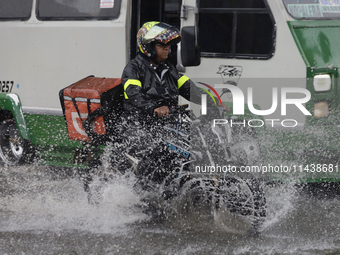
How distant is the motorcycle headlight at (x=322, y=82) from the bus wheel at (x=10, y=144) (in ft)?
14.0

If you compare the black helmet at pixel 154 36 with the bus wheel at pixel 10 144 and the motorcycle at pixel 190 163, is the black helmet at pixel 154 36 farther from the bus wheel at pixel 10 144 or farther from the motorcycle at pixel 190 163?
the bus wheel at pixel 10 144

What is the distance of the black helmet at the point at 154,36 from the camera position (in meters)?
4.26

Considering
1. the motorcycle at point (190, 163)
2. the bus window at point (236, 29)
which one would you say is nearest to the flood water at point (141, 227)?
the motorcycle at point (190, 163)

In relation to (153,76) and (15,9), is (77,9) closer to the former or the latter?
(15,9)

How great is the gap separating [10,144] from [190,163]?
3822 millimetres

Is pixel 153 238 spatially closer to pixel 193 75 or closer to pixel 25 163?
pixel 193 75

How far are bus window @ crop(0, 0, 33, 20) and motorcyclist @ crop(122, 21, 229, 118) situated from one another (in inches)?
103

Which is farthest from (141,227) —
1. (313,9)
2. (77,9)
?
(77,9)

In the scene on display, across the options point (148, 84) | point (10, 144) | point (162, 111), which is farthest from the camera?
point (10, 144)

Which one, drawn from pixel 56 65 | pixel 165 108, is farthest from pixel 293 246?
pixel 56 65

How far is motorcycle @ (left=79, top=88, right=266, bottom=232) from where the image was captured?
405 centimetres

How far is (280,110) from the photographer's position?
507 centimetres

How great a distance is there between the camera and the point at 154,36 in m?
4.25

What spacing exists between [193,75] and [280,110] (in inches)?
40.8
